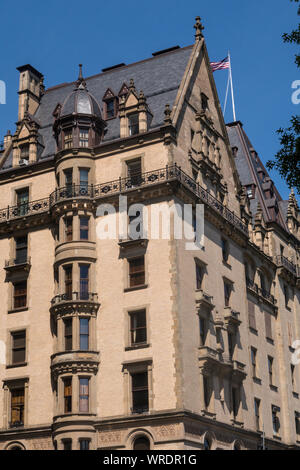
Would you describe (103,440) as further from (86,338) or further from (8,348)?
(8,348)

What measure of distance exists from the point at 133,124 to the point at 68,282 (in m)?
13.5

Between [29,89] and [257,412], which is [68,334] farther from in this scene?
[29,89]

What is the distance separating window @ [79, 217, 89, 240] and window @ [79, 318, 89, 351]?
6.33 meters

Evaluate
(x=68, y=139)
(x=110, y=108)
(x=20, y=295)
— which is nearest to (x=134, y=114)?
(x=110, y=108)

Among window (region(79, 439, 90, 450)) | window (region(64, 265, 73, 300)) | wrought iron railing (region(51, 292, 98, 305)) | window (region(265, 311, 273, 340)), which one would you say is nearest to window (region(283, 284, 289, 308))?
window (region(265, 311, 273, 340))

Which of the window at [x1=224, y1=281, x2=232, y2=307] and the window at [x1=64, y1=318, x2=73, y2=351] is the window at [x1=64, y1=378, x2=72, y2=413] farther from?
the window at [x1=224, y1=281, x2=232, y2=307]

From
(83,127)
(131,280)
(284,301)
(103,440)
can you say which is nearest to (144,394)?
(103,440)

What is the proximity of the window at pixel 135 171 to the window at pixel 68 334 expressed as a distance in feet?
36.7

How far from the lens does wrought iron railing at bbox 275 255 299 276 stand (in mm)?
77056

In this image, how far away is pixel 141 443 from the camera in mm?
51875

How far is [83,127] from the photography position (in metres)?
61.9

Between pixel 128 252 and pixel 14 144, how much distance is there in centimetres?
1628

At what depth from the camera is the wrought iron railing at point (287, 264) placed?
77.1 metres

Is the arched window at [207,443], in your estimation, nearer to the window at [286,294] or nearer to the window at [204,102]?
the window at [286,294]
